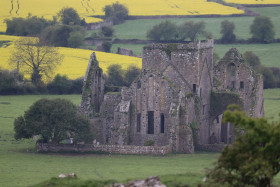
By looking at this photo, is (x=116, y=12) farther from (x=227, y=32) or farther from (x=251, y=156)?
(x=251, y=156)

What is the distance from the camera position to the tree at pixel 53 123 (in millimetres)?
57750

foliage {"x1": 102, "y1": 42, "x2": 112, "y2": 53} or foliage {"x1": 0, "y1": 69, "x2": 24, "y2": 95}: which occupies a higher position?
foliage {"x1": 102, "y1": 42, "x2": 112, "y2": 53}

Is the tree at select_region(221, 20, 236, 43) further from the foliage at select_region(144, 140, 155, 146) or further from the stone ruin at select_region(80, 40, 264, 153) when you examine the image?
the foliage at select_region(144, 140, 155, 146)

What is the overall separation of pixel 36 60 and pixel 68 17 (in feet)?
131

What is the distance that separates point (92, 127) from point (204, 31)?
221ft

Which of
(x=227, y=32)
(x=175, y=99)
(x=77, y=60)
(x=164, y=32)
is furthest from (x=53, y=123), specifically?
(x=227, y=32)

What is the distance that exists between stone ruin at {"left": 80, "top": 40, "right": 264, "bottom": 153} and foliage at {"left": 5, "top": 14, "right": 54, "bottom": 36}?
216 ft

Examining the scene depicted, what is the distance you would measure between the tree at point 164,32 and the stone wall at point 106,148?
2622 inches

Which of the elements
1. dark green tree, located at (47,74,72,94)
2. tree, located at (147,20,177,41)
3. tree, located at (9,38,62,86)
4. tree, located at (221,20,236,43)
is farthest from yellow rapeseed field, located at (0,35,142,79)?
tree, located at (221,20,236,43)

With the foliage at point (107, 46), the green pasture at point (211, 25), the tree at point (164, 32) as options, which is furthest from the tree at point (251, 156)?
the green pasture at point (211, 25)

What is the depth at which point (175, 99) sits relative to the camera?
60.2 metres

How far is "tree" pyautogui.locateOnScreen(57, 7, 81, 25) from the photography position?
13612cm

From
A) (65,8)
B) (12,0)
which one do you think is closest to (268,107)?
(65,8)

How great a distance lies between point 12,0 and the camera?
154125mm
